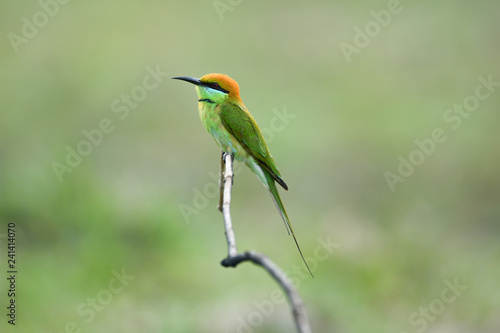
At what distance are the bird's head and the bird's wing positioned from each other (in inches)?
6.0

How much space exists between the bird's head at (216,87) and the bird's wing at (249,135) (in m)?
0.15

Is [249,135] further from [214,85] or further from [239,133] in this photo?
[214,85]

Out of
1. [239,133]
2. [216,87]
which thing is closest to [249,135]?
[239,133]

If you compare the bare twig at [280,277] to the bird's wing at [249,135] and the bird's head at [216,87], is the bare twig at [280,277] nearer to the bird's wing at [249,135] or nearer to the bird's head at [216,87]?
the bird's head at [216,87]

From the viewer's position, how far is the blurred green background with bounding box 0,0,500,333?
15.4 ft

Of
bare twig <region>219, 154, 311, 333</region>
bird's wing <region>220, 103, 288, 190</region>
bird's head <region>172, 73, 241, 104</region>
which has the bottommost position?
bare twig <region>219, 154, 311, 333</region>

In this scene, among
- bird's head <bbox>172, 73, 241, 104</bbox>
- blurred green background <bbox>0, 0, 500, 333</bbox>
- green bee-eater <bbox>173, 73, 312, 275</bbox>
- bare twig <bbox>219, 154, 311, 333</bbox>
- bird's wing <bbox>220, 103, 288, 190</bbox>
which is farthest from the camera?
blurred green background <bbox>0, 0, 500, 333</bbox>

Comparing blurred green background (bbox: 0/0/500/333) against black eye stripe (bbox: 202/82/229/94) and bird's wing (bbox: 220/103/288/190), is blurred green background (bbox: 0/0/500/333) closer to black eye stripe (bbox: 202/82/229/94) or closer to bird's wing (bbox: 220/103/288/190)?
bird's wing (bbox: 220/103/288/190)

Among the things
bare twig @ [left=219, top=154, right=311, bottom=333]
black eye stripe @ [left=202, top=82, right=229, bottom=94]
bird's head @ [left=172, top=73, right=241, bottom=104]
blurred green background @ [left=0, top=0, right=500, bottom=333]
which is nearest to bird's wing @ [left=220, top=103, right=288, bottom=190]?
bird's head @ [left=172, top=73, right=241, bottom=104]

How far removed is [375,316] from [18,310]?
2646mm

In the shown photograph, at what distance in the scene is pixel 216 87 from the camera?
2.26 meters

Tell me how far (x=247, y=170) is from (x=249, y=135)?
410 centimetres

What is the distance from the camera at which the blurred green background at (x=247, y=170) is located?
15.4ft

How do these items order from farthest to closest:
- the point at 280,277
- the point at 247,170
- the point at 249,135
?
the point at 247,170 → the point at 249,135 → the point at 280,277
